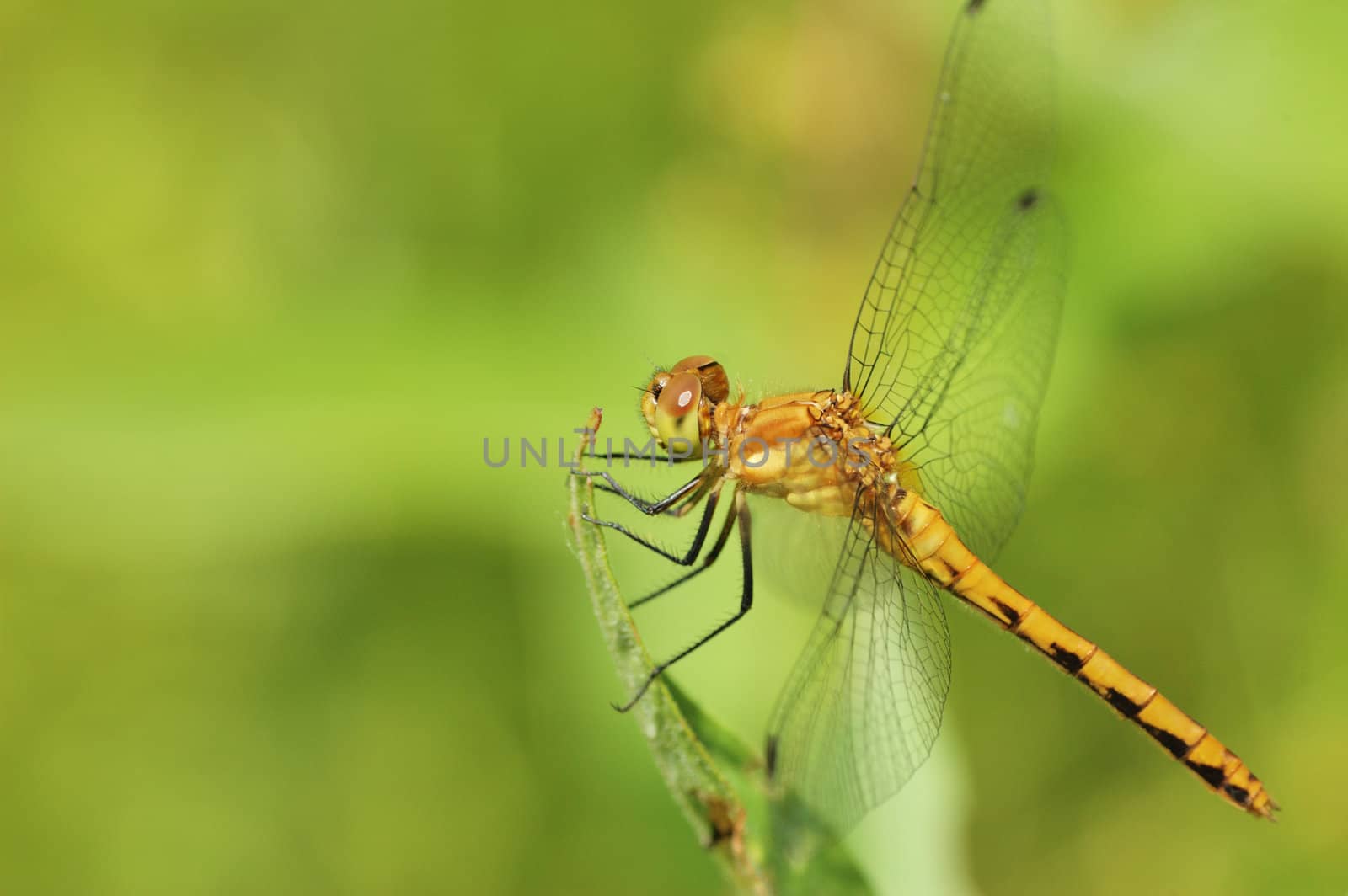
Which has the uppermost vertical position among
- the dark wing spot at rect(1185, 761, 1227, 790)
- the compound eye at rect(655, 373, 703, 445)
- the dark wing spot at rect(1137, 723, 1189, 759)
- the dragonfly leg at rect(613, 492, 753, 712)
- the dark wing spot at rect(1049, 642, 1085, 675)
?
the compound eye at rect(655, 373, 703, 445)

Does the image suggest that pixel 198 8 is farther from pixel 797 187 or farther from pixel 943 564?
pixel 943 564

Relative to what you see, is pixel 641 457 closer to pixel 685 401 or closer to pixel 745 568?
pixel 685 401

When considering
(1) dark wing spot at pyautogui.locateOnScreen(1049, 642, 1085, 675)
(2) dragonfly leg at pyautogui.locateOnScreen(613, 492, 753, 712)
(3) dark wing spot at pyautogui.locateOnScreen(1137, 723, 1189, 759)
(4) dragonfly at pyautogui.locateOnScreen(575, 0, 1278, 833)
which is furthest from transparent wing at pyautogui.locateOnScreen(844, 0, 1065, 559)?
(3) dark wing spot at pyautogui.locateOnScreen(1137, 723, 1189, 759)

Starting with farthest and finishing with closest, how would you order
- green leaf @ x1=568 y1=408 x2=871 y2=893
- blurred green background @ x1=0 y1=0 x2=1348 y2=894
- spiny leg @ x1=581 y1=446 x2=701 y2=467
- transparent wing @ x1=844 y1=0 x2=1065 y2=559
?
1. blurred green background @ x1=0 y1=0 x2=1348 y2=894
2. transparent wing @ x1=844 y1=0 x2=1065 y2=559
3. spiny leg @ x1=581 y1=446 x2=701 y2=467
4. green leaf @ x1=568 y1=408 x2=871 y2=893

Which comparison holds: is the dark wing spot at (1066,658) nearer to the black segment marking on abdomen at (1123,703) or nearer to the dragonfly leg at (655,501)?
the black segment marking on abdomen at (1123,703)

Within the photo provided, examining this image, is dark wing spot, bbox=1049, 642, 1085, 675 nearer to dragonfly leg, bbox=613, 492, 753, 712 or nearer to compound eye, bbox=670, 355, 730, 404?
dragonfly leg, bbox=613, 492, 753, 712

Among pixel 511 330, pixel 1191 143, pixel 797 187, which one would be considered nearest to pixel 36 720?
pixel 511 330

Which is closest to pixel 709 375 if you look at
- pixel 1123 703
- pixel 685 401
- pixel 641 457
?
pixel 685 401

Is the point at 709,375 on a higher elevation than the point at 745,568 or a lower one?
higher
